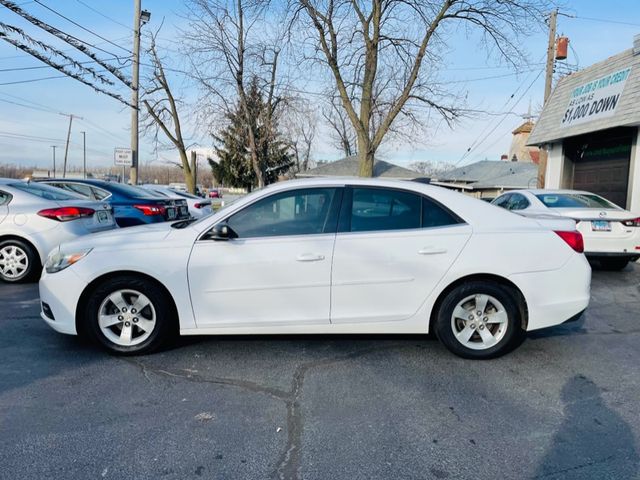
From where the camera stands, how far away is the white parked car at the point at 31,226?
20.6ft

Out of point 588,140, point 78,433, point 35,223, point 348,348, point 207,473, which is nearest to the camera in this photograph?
point 207,473

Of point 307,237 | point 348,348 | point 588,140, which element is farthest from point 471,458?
point 588,140

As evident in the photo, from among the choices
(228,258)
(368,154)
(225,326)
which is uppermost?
(368,154)

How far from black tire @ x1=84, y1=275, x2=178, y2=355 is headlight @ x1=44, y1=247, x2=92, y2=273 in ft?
1.00

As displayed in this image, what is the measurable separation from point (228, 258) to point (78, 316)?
1.40m

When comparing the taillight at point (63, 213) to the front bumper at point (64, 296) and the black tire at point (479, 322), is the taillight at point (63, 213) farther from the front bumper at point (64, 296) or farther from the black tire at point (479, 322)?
the black tire at point (479, 322)

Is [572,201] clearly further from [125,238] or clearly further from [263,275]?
[125,238]

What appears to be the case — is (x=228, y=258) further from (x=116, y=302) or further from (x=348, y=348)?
(x=348, y=348)

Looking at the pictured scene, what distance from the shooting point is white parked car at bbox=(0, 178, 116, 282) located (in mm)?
6273

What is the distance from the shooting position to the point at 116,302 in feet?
12.4

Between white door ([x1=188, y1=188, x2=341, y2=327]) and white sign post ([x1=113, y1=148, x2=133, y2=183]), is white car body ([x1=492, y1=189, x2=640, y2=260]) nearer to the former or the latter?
white door ([x1=188, y1=188, x2=341, y2=327])

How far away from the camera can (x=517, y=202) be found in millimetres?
8695

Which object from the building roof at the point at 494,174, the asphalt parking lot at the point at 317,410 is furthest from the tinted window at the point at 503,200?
the building roof at the point at 494,174

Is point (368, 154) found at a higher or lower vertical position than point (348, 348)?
higher
